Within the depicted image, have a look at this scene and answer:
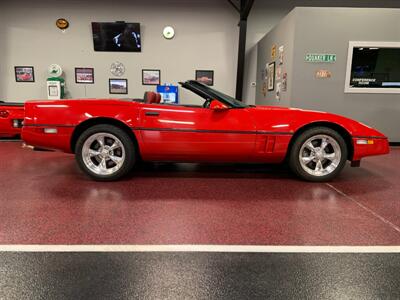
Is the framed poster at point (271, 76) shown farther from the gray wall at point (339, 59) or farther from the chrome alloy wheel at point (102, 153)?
the chrome alloy wheel at point (102, 153)

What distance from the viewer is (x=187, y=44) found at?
830 centimetres

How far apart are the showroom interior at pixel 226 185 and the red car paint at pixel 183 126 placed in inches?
0.5

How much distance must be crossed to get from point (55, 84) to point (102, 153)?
20.0 feet

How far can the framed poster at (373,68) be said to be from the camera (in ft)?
17.5

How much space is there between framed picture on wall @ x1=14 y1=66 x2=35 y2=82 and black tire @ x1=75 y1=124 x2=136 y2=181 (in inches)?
271

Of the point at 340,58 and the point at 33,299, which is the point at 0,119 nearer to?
the point at 33,299

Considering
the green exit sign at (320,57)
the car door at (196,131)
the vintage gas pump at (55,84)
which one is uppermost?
the green exit sign at (320,57)

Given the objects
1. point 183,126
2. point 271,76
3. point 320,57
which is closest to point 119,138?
point 183,126

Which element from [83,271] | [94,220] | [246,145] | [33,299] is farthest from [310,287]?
[246,145]

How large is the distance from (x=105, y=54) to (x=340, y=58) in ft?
20.5

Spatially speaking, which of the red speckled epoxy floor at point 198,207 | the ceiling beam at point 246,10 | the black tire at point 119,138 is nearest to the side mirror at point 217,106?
the red speckled epoxy floor at point 198,207

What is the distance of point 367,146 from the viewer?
2.96m

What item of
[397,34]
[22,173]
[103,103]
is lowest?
[22,173]

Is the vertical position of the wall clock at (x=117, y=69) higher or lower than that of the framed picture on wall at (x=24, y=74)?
higher
